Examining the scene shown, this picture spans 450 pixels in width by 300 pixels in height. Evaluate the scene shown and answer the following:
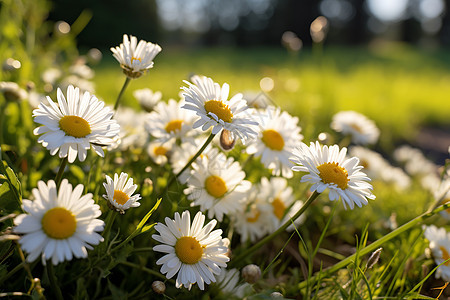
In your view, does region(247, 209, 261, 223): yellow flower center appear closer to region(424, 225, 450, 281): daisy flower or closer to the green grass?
region(424, 225, 450, 281): daisy flower

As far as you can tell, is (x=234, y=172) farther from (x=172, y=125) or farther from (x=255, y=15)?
(x=255, y=15)

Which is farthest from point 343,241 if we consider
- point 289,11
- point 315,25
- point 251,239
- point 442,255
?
point 289,11

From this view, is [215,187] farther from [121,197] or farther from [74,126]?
[74,126]

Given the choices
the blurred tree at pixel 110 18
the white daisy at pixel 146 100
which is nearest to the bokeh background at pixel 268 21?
the blurred tree at pixel 110 18

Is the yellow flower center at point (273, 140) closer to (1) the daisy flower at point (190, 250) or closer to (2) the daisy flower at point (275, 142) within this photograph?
(2) the daisy flower at point (275, 142)

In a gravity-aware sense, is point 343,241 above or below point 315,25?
below

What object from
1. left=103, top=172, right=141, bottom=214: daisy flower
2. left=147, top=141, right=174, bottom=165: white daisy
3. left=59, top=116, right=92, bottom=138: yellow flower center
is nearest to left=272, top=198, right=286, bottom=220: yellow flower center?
left=147, top=141, right=174, bottom=165: white daisy
